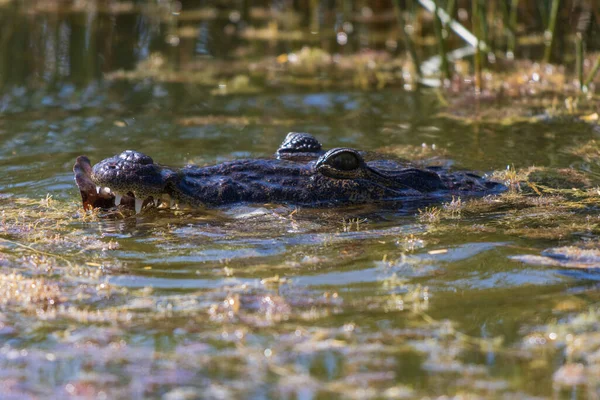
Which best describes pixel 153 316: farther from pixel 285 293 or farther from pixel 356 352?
pixel 356 352

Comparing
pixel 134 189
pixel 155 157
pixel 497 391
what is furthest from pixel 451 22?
pixel 497 391

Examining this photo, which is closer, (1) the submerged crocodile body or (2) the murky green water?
(2) the murky green water

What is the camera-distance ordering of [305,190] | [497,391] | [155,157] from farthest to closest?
1. [155,157]
2. [305,190]
3. [497,391]

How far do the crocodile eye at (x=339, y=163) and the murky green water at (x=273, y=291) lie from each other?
31 cm

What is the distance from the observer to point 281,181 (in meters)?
6.75

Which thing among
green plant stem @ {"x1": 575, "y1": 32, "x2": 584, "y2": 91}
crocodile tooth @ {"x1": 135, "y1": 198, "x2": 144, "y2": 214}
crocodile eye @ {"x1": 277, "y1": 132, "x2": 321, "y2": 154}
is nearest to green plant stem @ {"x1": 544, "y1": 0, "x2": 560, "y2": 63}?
green plant stem @ {"x1": 575, "y1": 32, "x2": 584, "y2": 91}

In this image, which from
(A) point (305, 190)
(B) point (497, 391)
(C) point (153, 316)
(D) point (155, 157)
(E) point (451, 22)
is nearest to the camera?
(B) point (497, 391)

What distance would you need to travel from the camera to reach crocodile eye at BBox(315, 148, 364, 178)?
22.2ft

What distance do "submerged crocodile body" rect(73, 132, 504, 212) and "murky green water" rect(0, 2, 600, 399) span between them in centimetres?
16

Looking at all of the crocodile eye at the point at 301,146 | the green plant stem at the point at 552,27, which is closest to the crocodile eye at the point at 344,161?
the crocodile eye at the point at 301,146

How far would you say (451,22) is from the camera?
1149 centimetres

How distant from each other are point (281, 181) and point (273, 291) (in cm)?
186

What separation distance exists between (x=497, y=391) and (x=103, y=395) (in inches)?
69.2

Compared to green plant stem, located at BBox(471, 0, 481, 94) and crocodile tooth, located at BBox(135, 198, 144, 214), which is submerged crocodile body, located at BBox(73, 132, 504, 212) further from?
green plant stem, located at BBox(471, 0, 481, 94)
